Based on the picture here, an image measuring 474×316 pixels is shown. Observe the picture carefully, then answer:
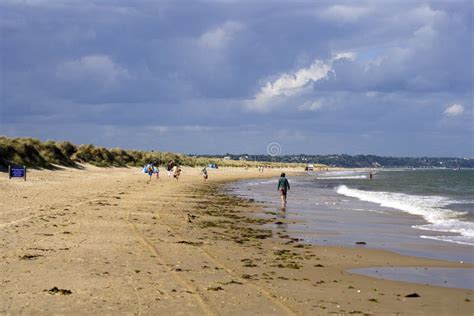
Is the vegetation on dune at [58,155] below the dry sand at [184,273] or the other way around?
the other way around

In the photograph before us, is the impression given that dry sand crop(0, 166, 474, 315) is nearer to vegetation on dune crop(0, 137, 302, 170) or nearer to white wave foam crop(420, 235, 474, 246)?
white wave foam crop(420, 235, 474, 246)

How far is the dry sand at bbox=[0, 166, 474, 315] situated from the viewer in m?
7.45

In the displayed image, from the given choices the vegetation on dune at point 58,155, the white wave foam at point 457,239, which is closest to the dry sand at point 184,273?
the white wave foam at point 457,239

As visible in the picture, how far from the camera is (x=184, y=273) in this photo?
31.2ft

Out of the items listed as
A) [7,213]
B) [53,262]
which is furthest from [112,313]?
[7,213]

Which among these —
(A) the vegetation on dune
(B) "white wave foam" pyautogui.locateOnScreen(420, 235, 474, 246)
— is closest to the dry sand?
(B) "white wave foam" pyautogui.locateOnScreen(420, 235, 474, 246)

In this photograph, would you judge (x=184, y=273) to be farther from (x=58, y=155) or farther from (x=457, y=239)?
(x=58, y=155)

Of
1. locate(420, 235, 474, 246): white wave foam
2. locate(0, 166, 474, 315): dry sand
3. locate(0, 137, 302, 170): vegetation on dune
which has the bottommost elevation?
locate(420, 235, 474, 246): white wave foam

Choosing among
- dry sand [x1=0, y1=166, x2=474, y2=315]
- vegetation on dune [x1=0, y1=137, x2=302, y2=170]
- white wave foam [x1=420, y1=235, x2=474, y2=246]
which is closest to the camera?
dry sand [x1=0, y1=166, x2=474, y2=315]

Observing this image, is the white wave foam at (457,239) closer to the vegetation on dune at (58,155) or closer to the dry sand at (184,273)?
the dry sand at (184,273)

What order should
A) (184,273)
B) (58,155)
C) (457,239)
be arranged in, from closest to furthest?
(184,273)
(457,239)
(58,155)

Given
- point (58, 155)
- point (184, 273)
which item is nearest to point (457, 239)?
point (184, 273)

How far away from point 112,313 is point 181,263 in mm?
3666

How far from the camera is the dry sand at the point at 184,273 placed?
7453mm
